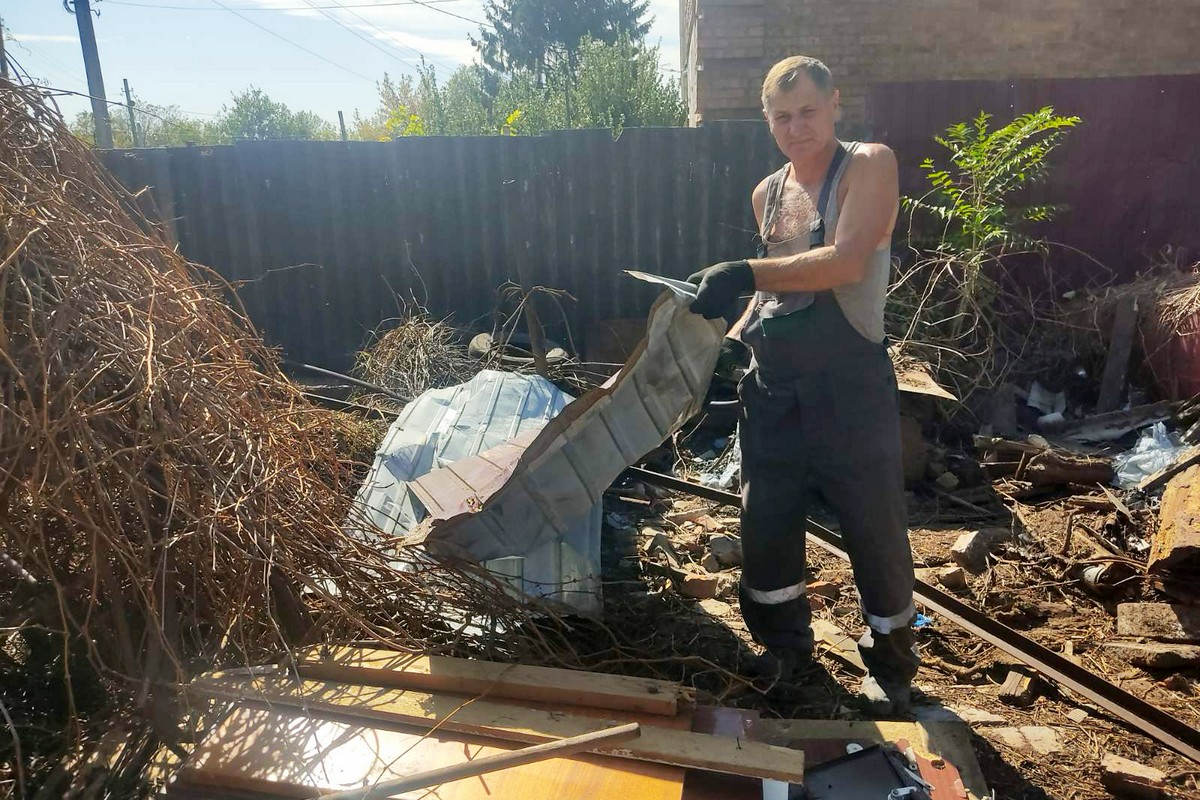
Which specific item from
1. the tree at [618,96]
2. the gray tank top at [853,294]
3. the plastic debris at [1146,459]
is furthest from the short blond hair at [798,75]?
the tree at [618,96]

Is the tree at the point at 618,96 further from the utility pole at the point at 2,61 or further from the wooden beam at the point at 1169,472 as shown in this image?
the utility pole at the point at 2,61

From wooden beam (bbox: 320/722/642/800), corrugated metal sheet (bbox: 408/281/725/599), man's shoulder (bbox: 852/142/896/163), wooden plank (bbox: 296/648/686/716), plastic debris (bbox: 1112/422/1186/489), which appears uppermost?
man's shoulder (bbox: 852/142/896/163)

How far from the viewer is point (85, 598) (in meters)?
2.18

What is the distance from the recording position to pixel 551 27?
33250mm

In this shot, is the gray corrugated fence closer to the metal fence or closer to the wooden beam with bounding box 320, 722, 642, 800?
the metal fence

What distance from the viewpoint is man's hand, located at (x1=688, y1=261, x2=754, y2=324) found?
254 centimetres

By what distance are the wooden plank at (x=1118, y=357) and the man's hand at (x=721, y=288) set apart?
4563 millimetres

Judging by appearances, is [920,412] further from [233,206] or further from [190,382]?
[233,206]

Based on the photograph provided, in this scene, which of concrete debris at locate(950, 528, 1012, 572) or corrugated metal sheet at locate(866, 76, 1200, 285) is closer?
concrete debris at locate(950, 528, 1012, 572)

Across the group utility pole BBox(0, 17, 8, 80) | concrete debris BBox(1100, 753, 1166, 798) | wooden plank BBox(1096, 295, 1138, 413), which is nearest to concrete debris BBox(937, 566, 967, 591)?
concrete debris BBox(1100, 753, 1166, 798)

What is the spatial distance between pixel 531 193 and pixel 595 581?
4.86 metres

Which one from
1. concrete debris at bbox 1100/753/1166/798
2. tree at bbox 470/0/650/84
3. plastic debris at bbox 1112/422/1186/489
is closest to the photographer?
concrete debris at bbox 1100/753/1166/798

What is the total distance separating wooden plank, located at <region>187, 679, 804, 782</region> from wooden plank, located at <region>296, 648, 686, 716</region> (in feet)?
0.15

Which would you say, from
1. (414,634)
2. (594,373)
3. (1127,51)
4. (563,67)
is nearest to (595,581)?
(414,634)
